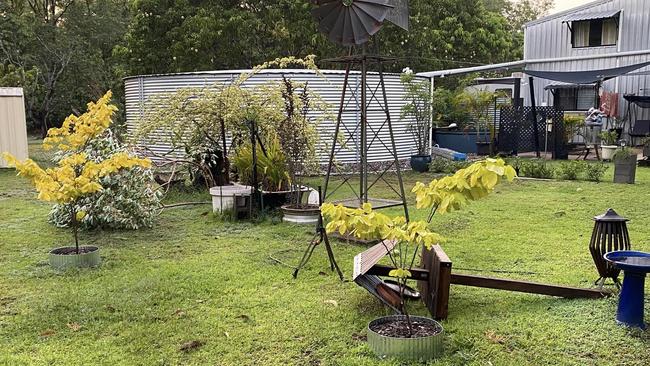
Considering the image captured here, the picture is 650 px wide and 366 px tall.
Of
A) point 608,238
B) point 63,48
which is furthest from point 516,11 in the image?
point 608,238

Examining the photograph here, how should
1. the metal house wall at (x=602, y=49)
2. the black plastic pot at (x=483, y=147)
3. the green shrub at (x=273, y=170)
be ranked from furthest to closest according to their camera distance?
1. the metal house wall at (x=602, y=49)
2. the black plastic pot at (x=483, y=147)
3. the green shrub at (x=273, y=170)

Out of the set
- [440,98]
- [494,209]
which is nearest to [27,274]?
[494,209]

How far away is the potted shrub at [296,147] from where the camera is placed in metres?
6.80

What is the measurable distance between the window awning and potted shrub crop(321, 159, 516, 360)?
1788 cm

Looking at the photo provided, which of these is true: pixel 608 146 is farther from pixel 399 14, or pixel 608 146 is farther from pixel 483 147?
pixel 399 14

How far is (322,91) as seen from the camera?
1162cm

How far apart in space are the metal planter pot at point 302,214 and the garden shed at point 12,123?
890 cm

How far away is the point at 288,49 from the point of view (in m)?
20.6

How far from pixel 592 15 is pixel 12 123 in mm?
17036

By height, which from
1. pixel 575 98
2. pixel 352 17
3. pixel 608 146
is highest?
pixel 352 17

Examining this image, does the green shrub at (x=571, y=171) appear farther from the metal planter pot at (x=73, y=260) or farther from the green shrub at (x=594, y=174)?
the metal planter pot at (x=73, y=260)

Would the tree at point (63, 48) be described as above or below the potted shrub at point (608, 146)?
above

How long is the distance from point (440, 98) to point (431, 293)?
13452 millimetres

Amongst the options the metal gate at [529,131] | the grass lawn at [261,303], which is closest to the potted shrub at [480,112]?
the metal gate at [529,131]
